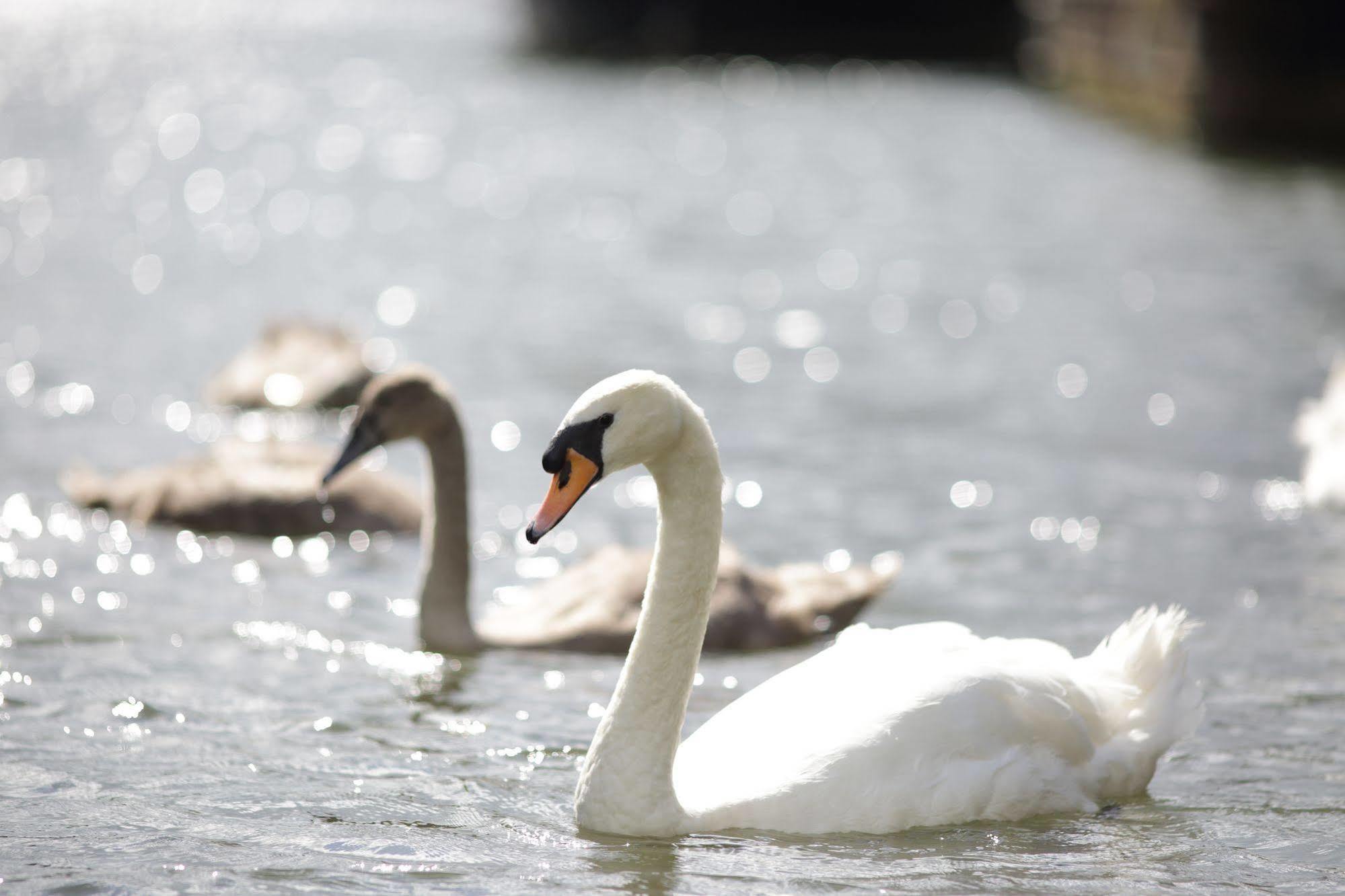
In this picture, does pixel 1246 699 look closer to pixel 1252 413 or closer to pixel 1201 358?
pixel 1252 413

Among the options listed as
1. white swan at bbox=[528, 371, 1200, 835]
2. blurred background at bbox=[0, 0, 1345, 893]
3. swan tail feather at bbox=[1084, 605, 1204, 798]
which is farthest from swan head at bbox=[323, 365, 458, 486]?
swan tail feather at bbox=[1084, 605, 1204, 798]

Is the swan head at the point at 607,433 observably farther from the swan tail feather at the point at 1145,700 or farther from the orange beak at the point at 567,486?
the swan tail feather at the point at 1145,700

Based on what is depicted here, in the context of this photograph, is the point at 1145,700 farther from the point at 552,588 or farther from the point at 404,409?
the point at 404,409

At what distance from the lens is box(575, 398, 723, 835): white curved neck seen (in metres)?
5.68

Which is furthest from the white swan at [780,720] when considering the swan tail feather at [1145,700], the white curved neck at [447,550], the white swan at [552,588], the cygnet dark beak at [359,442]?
the cygnet dark beak at [359,442]

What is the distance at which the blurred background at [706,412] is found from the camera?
20.0 feet

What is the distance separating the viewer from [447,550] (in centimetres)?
826

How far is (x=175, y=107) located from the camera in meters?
41.8

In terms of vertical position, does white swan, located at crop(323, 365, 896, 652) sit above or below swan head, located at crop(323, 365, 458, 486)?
below

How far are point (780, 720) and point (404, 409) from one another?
312 centimetres

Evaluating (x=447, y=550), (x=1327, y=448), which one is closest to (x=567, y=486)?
(x=447, y=550)

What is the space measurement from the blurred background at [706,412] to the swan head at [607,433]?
1.07 metres

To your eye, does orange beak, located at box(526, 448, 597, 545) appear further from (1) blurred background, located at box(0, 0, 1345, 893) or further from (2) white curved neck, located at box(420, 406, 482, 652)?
(2) white curved neck, located at box(420, 406, 482, 652)

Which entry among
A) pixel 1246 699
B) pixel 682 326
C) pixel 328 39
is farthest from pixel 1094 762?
pixel 328 39
